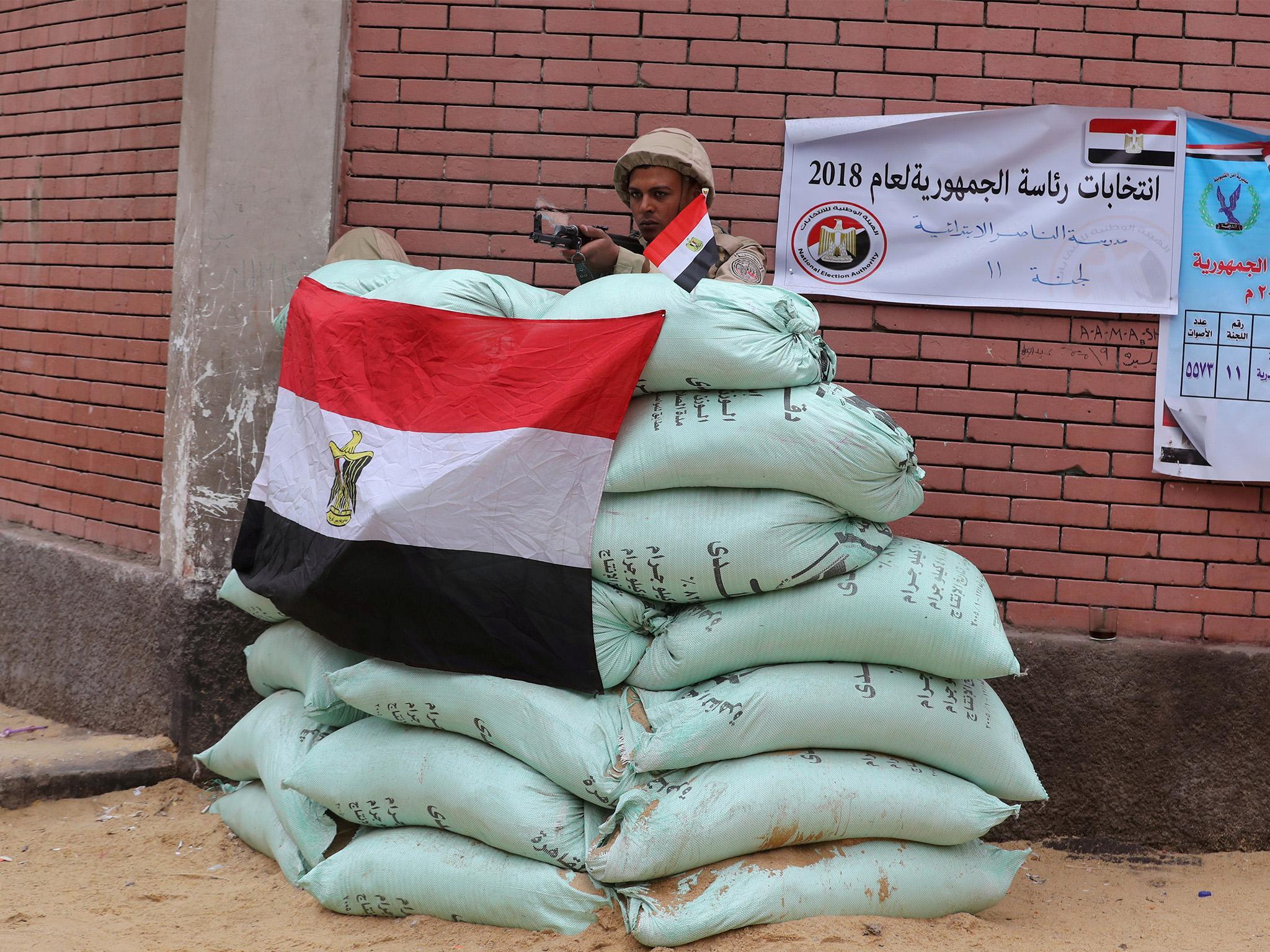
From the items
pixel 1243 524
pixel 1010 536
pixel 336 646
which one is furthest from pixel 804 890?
pixel 1243 524

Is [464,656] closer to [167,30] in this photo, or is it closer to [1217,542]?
[1217,542]

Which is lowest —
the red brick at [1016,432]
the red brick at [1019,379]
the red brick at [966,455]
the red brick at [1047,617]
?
the red brick at [1047,617]

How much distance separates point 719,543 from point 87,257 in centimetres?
309

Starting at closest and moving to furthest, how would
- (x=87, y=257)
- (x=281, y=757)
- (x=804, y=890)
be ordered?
(x=804, y=890) < (x=281, y=757) < (x=87, y=257)

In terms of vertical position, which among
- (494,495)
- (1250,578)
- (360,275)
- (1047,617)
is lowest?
(1047,617)

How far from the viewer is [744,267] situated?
10.0ft

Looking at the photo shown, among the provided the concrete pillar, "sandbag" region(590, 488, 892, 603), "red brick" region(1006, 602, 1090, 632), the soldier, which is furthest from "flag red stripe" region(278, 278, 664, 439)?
"red brick" region(1006, 602, 1090, 632)

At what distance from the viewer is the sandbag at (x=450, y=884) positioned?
2551mm

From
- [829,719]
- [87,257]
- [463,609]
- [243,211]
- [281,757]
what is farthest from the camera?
[87,257]

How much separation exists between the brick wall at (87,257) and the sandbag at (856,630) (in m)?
2.37

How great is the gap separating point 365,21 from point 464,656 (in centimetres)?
231

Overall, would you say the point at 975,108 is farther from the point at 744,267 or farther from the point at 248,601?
the point at 248,601

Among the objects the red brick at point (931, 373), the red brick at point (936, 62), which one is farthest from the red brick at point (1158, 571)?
the red brick at point (936, 62)

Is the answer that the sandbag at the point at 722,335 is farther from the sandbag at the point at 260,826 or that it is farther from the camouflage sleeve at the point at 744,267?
the sandbag at the point at 260,826
